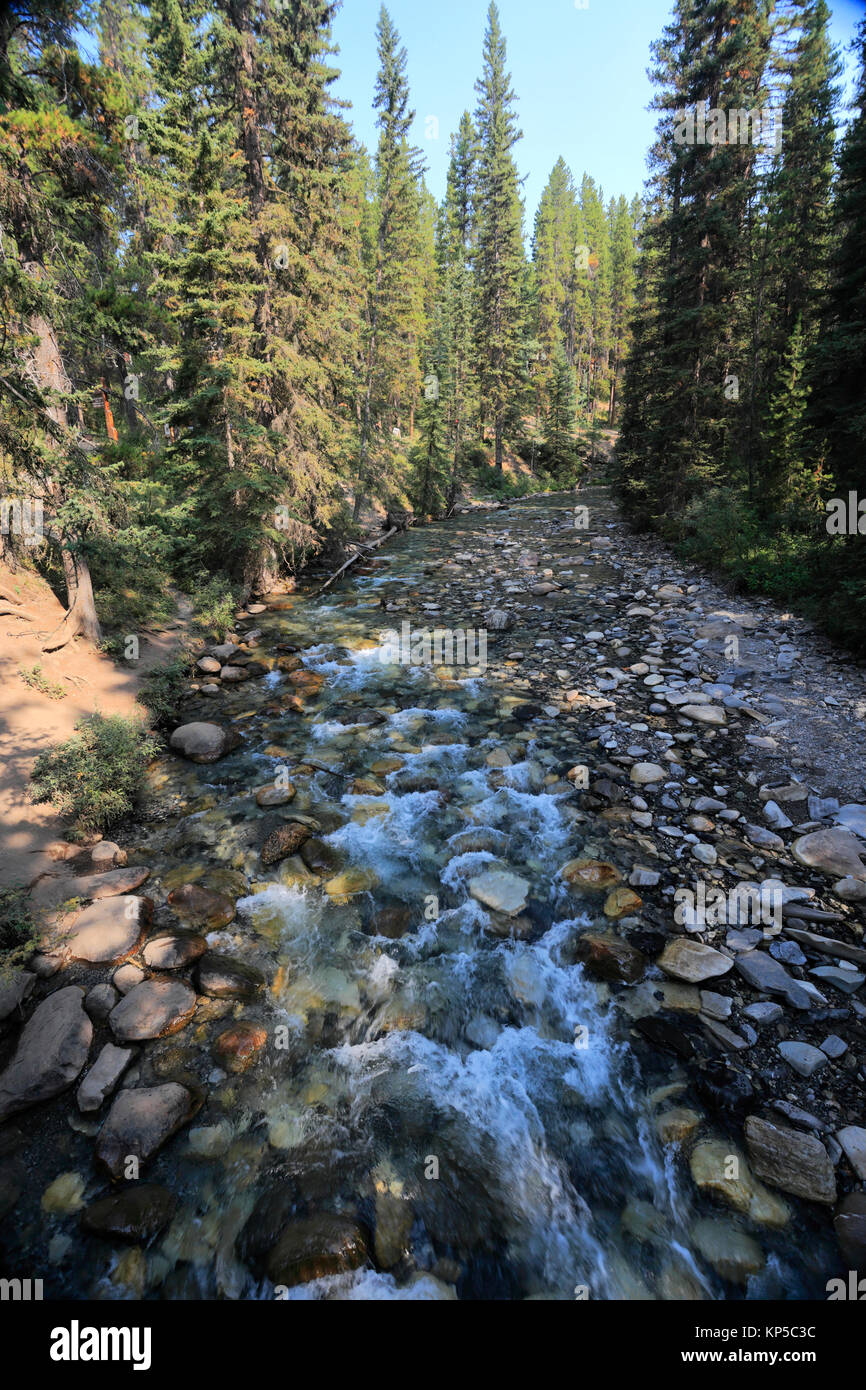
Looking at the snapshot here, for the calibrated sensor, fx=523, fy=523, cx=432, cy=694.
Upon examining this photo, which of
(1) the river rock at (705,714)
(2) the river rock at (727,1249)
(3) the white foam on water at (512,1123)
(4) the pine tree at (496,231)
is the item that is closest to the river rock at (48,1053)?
(3) the white foam on water at (512,1123)

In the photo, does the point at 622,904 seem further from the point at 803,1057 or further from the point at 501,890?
the point at 803,1057

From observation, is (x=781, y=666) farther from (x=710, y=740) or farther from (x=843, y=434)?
(x=843, y=434)

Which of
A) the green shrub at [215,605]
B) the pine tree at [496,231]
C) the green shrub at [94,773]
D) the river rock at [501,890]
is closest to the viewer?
the river rock at [501,890]

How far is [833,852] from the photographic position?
16.7ft

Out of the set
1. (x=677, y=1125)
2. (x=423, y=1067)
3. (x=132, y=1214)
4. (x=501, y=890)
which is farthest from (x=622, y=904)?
(x=132, y=1214)

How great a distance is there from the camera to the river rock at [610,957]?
450 centimetres

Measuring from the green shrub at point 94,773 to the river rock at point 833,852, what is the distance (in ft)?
24.4

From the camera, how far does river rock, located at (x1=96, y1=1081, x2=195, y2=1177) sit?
11.0ft

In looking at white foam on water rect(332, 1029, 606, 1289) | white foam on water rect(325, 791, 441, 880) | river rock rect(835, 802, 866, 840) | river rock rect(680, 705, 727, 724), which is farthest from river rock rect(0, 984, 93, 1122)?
river rock rect(680, 705, 727, 724)

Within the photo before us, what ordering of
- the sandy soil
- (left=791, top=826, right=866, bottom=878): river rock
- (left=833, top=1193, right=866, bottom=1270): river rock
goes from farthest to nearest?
the sandy soil, (left=791, top=826, right=866, bottom=878): river rock, (left=833, top=1193, right=866, bottom=1270): river rock

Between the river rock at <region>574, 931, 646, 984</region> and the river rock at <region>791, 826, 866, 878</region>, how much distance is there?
6.83 ft

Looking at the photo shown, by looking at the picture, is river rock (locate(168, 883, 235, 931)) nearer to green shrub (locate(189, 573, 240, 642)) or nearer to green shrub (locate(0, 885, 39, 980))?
green shrub (locate(0, 885, 39, 980))

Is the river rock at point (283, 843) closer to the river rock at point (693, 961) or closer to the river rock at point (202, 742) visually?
the river rock at point (202, 742)
